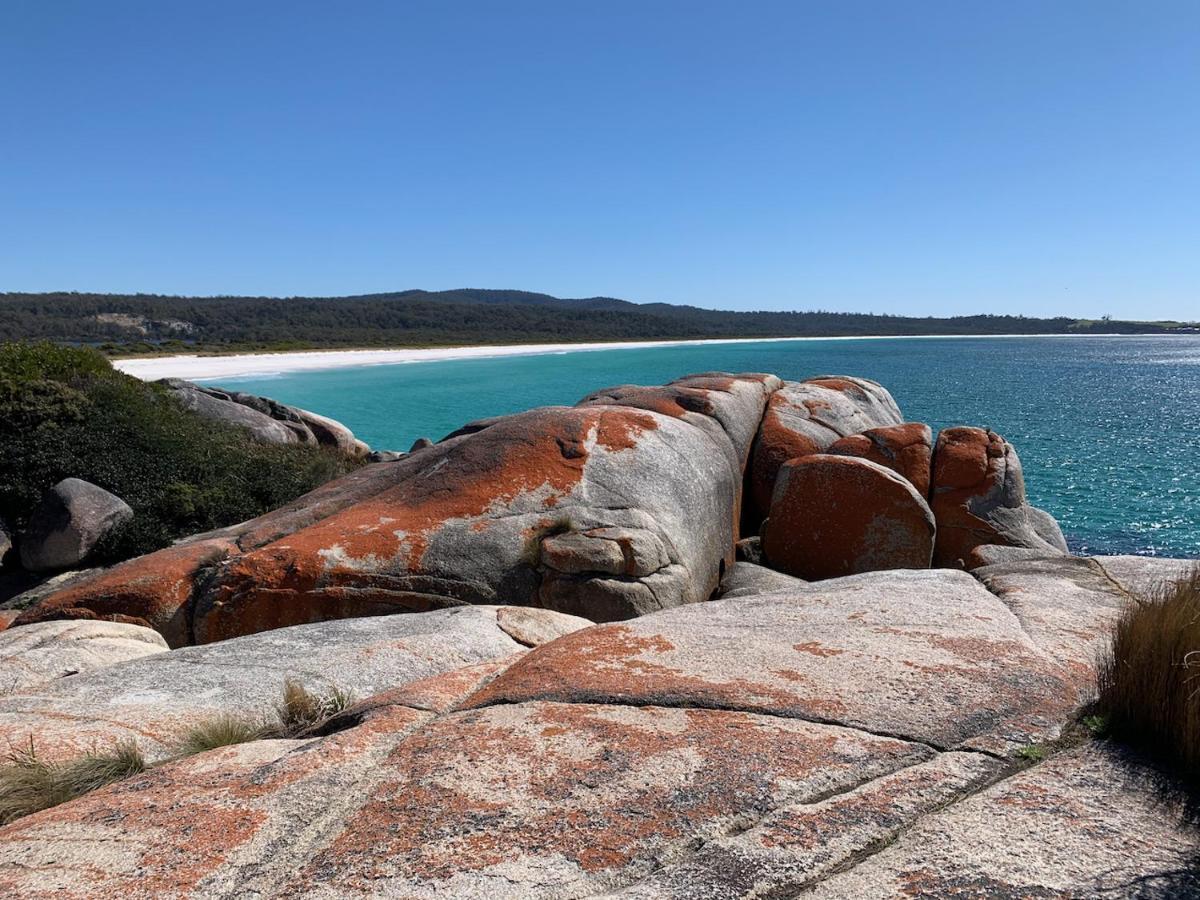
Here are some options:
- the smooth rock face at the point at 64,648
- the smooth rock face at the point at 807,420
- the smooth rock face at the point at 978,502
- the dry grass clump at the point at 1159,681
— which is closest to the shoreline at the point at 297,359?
the smooth rock face at the point at 807,420

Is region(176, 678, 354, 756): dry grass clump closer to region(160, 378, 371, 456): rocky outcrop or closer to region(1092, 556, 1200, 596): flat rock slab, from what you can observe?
region(1092, 556, 1200, 596): flat rock slab

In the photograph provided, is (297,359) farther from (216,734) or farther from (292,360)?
(216,734)

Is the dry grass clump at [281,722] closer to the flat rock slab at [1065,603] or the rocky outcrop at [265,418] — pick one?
the flat rock slab at [1065,603]

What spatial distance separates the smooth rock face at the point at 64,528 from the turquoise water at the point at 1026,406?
20.7 meters

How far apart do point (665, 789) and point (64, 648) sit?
6.35m

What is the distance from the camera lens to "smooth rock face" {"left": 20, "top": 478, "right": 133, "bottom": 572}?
13867 millimetres

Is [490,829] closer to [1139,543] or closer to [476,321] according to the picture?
[1139,543]

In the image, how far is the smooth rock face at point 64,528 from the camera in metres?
A: 13.9

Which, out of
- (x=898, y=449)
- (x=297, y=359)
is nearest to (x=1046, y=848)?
(x=898, y=449)

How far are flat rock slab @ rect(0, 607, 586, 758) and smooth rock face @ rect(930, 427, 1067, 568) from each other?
9165 millimetres

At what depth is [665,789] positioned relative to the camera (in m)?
3.71

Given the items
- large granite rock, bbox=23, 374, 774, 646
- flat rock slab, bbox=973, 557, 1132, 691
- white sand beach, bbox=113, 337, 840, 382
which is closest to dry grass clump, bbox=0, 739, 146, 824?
large granite rock, bbox=23, 374, 774, 646

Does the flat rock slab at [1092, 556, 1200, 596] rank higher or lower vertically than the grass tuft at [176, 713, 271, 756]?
higher

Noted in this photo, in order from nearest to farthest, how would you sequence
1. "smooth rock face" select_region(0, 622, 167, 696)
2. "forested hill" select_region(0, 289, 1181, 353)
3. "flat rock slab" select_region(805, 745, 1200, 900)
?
"flat rock slab" select_region(805, 745, 1200, 900) → "smooth rock face" select_region(0, 622, 167, 696) → "forested hill" select_region(0, 289, 1181, 353)
